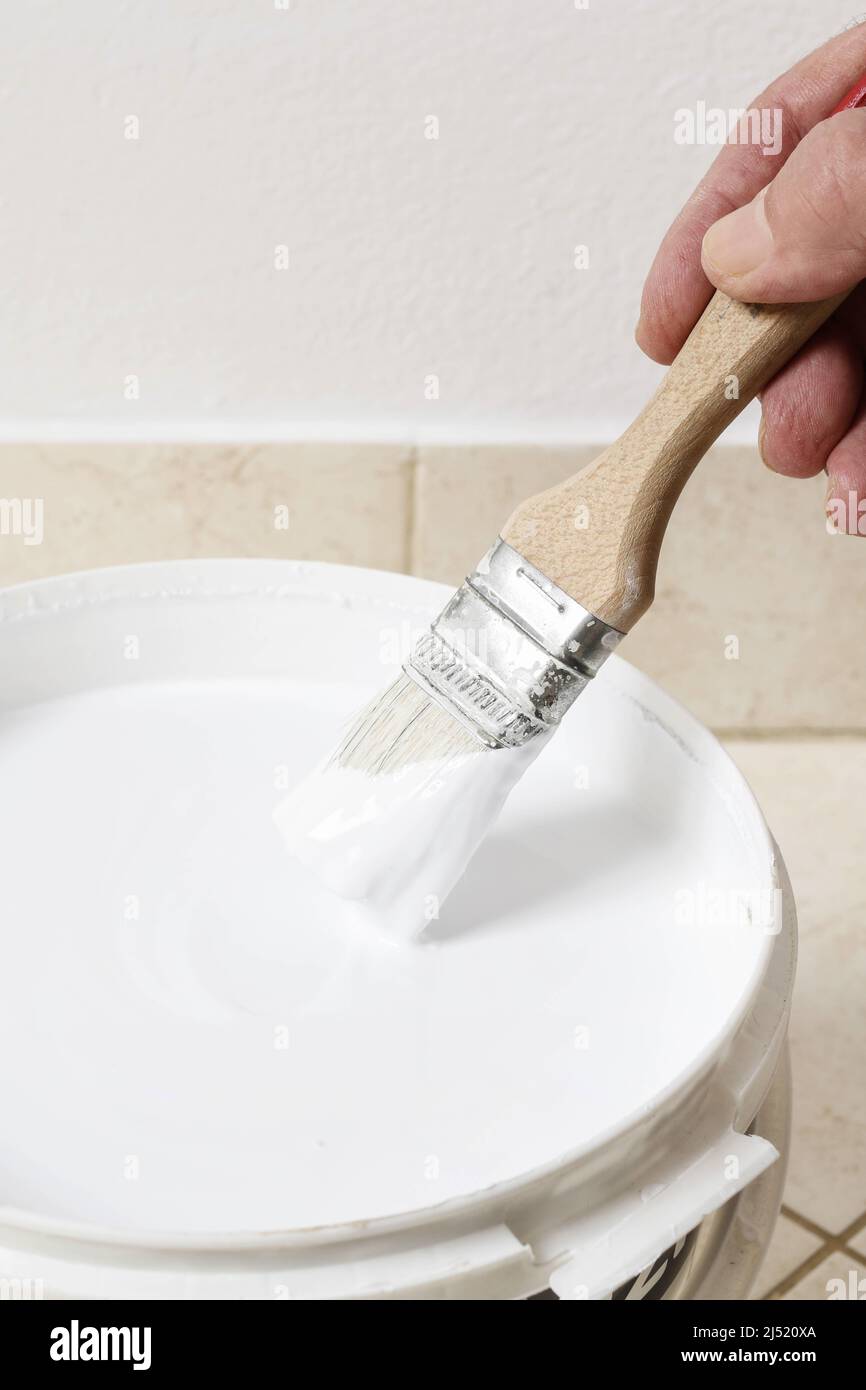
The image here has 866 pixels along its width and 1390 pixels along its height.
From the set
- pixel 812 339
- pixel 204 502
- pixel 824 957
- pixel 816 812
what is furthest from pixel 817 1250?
pixel 204 502

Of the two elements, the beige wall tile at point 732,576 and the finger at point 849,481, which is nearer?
the finger at point 849,481

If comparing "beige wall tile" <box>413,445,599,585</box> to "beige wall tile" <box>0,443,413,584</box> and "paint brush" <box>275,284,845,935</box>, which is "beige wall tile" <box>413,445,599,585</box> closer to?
"beige wall tile" <box>0,443,413,584</box>

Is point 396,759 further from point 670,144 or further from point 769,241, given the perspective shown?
point 670,144

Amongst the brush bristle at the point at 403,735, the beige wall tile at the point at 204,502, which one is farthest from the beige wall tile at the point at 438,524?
the brush bristle at the point at 403,735

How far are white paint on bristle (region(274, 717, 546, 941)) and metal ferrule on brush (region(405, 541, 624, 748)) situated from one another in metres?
0.02

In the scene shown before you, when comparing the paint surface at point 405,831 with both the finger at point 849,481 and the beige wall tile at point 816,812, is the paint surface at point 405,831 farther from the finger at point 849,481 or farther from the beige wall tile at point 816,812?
the beige wall tile at point 816,812

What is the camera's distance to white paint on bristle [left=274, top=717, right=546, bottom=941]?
52 centimetres

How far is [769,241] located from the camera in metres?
0.46

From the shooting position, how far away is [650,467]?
501 mm

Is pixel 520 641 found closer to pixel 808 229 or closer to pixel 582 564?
pixel 582 564

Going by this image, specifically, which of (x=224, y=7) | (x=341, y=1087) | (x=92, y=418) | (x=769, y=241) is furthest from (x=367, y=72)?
(x=341, y=1087)

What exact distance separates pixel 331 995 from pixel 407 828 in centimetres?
7

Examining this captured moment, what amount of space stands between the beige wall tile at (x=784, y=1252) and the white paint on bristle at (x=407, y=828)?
0.32 meters

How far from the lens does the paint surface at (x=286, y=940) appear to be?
1.45 feet
